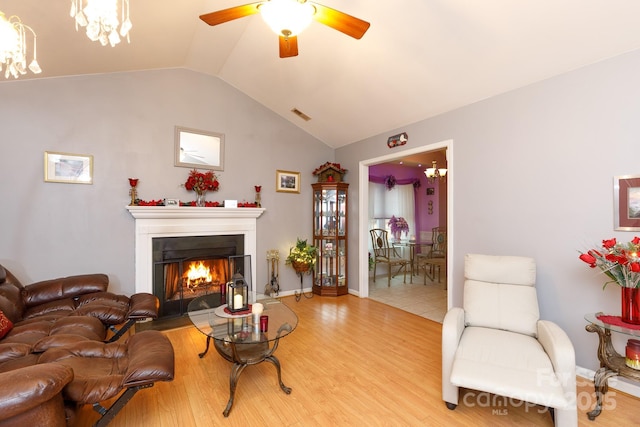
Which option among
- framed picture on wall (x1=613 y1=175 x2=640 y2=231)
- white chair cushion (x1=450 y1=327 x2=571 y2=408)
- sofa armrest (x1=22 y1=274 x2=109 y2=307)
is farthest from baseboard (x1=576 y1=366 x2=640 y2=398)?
sofa armrest (x1=22 y1=274 x2=109 y2=307)

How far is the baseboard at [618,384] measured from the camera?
2.17 meters

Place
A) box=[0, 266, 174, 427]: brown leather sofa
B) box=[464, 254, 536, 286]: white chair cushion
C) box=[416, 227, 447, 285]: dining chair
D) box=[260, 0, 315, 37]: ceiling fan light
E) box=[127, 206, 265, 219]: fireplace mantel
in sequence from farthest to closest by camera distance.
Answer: box=[416, 227, 447, 285]: dining chair < box=[127, 206, 265, 219]: fireplace mantel < box=[464, 254, 536, 286]: white chair cushion < box=[260, 0, 315, 37]: ceiling fan light < box=[0, 266, 174, 427]: brown leather sofa

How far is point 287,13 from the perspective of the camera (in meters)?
1.56

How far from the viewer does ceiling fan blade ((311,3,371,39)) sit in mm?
1702

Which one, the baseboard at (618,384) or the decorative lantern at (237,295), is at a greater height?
the decorative lantern at (237,295)

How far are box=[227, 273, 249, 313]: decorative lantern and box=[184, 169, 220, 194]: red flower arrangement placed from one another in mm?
1882

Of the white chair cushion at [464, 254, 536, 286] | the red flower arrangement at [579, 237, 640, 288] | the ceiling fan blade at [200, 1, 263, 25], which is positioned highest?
the ceiling fan blade at [200, 1, 263, 25]

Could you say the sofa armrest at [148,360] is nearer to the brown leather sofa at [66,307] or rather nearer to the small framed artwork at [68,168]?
the brown leather sofa at [66,307]

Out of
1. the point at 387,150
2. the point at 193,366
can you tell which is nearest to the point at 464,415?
the point at 193,366

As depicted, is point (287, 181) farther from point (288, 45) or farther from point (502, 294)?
point (502, 294)

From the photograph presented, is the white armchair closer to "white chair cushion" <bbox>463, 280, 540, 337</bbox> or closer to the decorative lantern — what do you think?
"white chair cushion" <bbox>463, 280, 540, 337</bbox>

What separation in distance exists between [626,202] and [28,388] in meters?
3.86

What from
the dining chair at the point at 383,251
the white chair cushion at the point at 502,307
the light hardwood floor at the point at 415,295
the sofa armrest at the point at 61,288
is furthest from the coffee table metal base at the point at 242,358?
the dining chair at the point at 383,251

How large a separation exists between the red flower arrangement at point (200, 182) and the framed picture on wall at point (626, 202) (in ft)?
13.9
